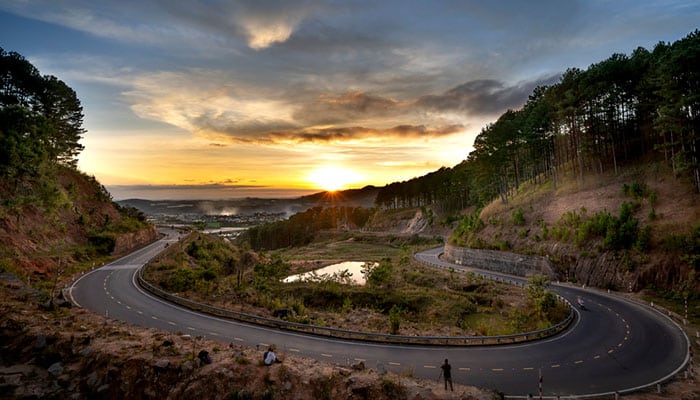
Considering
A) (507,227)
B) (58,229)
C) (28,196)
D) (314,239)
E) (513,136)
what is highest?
(513,136)

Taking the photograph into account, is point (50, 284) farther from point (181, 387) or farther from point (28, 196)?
point (181, 387)

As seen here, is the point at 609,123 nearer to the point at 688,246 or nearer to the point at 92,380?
the point at 688,246

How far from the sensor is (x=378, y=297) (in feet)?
142

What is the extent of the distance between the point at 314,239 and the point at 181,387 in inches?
5056

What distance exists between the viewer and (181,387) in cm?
1554

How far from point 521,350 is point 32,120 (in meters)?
64.0

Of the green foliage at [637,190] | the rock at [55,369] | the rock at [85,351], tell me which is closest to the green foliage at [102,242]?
the rock at [85,351]

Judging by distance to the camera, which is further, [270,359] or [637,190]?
[637,190]

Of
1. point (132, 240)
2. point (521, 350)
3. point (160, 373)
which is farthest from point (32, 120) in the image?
point (521, 350)

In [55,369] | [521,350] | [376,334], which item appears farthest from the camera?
[376,334]

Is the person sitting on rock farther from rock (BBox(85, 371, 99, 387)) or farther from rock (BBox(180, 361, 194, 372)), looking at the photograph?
rock (BBox(85, 371, 99, 387))

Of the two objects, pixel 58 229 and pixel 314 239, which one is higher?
pixel 58 229

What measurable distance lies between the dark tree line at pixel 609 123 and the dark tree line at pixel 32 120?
252 ft

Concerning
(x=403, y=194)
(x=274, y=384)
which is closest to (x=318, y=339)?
(x=274, y=384)
